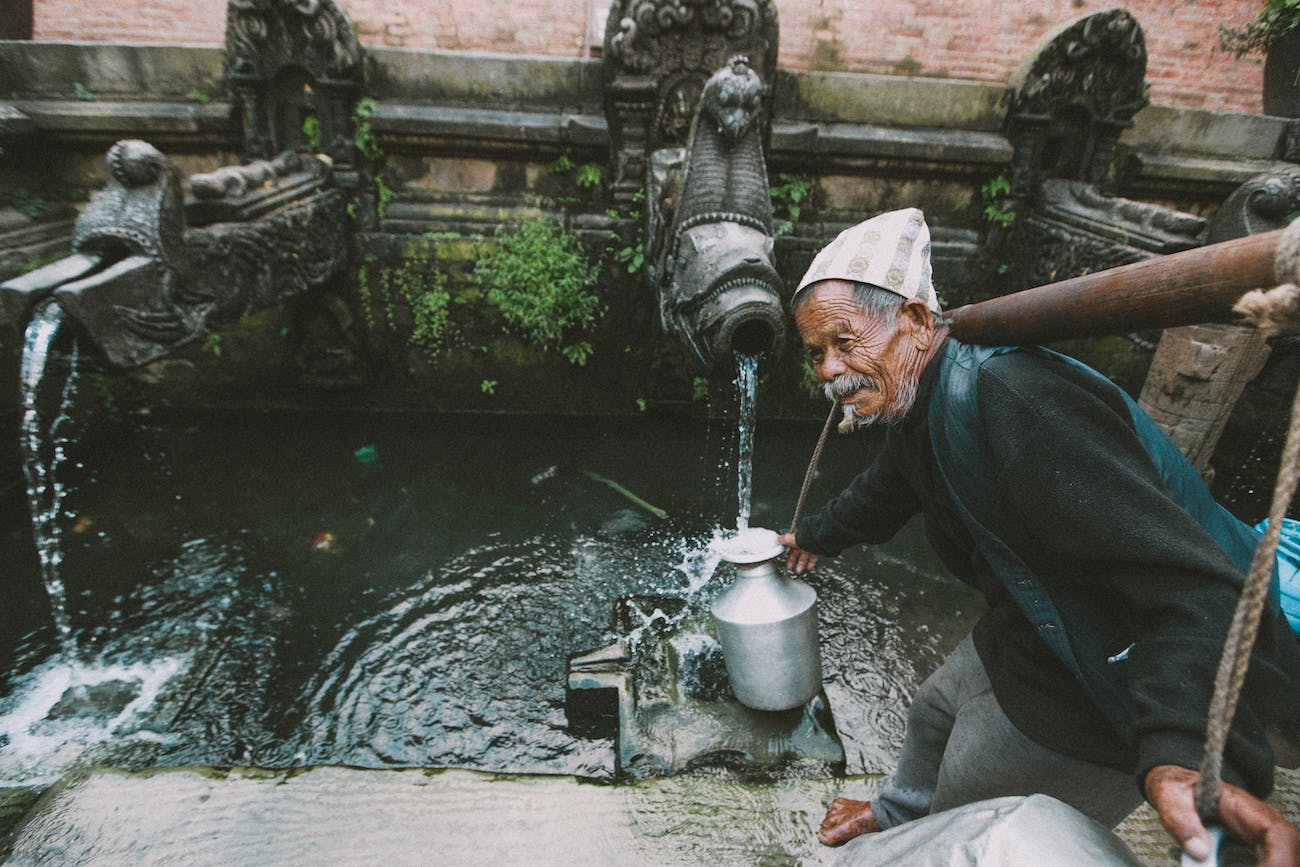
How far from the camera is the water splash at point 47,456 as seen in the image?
2.59 meters

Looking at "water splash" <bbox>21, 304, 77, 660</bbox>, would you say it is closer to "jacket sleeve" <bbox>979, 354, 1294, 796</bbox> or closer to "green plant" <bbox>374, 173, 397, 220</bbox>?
"green plant" <bbox>374, 173, 397, 220</bbox>

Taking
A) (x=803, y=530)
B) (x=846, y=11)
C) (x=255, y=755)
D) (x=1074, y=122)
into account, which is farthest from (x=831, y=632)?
(x=846, y=11)

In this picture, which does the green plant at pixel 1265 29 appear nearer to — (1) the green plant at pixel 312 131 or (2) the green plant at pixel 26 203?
(1) the green plant at pixel 312 131

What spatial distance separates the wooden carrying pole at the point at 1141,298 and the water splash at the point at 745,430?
221 cm

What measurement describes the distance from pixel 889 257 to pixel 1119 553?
787mm

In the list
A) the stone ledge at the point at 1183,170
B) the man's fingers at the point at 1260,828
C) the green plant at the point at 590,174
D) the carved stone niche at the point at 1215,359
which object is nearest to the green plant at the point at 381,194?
the green plant at the point at 590,174

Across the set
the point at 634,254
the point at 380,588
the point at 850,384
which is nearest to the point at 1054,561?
the point at 850,384

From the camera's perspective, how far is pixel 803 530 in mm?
2225

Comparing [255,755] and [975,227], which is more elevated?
[975,227]

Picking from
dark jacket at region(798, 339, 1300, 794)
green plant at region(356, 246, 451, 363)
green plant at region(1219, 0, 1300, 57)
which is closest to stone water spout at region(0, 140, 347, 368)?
green plant at region(356, 246, 451, 363)

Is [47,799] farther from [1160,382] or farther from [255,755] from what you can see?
[1160,382]

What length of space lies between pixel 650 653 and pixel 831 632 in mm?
1119

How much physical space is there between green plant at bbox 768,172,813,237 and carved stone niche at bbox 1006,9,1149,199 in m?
1.75

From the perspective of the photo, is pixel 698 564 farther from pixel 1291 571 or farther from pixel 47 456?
pixel 47 456
